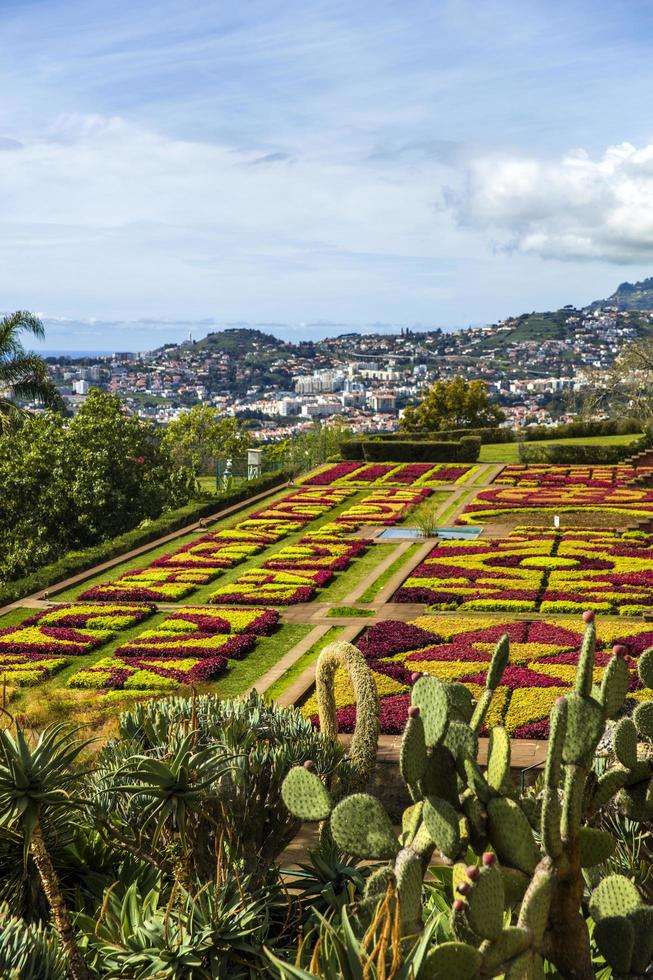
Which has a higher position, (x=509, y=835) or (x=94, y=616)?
(x=509, y=835)

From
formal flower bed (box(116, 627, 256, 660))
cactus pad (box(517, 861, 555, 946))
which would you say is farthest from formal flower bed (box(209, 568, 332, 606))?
cactus pad (box(517, 861, 555, 946))

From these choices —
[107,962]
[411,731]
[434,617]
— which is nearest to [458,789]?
[411,731]

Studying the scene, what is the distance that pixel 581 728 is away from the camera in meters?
5.98

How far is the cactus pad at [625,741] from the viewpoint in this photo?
7.31m

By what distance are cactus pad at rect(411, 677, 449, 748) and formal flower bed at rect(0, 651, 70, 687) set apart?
14.2 metres

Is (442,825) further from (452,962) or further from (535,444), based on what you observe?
(535,444)

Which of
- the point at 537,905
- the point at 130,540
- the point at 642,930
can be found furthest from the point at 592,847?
the point at 130,540

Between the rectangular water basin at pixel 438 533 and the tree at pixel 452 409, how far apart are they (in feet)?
101

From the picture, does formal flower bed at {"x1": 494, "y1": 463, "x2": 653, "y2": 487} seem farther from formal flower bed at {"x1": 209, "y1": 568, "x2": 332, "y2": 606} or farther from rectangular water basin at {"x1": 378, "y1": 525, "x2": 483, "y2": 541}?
formal flower bed at {"x1": 209, "y1": 568, "x2": 332, "y2": 606}

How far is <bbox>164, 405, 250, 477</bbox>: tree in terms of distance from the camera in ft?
201

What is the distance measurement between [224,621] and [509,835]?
17.2 metres

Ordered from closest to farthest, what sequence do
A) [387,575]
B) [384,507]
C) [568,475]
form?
[387,575] → [384,507] → [568,475]

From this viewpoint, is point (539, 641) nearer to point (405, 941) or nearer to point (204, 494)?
point (405, 941)

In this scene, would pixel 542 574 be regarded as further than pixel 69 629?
Yes
